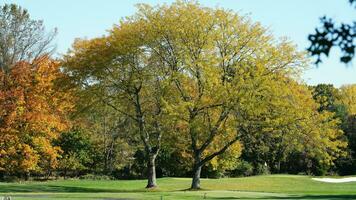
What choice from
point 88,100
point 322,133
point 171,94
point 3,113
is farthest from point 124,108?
point 322,133

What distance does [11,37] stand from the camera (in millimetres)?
48531

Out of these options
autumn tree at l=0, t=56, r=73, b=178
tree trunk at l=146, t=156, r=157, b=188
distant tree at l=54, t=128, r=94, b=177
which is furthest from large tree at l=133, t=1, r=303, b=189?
distant tree at l=54, t=128, r=94, b=177

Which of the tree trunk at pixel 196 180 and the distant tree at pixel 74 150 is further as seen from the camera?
the distant tree at pixel 74 150

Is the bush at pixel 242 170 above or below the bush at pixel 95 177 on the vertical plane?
above

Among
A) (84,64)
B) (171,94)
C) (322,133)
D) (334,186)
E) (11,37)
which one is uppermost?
(11,37)

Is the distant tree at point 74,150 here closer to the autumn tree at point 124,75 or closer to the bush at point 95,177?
the bush at point 95,177

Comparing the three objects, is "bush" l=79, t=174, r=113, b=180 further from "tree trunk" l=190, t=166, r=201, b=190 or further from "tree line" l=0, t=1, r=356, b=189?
"tree trunk" l=190, t=166, r=201, b=190

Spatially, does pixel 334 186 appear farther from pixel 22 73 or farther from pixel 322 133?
pixel 22 73

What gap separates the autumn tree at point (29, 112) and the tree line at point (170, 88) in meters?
0.08

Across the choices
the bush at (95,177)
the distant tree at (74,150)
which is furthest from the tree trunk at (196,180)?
the bush at (95,177)

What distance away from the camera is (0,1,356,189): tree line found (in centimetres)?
3794

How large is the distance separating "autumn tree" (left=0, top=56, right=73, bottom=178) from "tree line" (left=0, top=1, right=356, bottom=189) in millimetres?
79

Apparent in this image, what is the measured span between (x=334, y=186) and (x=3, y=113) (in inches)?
1026

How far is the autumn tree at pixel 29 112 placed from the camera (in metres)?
46.4
